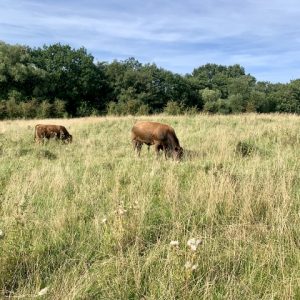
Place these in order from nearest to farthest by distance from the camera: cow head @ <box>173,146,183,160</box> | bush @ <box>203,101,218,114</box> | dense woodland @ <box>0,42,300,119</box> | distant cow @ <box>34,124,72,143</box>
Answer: cow head @ <box>173,146,183,160</box> < distant cow @ <box>34,124,72,143</box> < dense woodland @ <box>0,42,300,119</box> < bush @ <box>203,101,218,114</box>

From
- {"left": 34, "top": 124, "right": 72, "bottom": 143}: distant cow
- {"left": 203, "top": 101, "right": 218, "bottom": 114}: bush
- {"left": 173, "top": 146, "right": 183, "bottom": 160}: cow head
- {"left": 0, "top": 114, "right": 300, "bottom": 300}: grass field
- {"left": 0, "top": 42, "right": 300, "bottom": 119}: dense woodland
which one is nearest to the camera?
{"left": 0, "top": 114, "right": 300, "bottom": 300}: grass field

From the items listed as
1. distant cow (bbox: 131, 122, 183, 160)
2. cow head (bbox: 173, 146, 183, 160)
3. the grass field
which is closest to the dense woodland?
distant cow (bbox: 131, 122, 183, 160)

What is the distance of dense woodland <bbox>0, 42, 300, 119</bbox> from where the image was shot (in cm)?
5206

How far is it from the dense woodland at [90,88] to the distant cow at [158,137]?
102ft

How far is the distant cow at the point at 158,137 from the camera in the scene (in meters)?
10.9

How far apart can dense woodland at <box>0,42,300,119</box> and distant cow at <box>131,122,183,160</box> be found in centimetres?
3094

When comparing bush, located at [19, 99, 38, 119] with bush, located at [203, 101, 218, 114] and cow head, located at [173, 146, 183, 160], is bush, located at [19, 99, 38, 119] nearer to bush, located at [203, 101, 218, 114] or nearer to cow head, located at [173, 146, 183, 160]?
bush, located at [203, 101, 218, 114]

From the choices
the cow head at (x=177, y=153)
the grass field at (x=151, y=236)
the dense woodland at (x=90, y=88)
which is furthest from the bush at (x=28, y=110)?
the grass field at (x=151, y=236)

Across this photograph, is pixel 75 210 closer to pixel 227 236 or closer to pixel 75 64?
pixel 227 236

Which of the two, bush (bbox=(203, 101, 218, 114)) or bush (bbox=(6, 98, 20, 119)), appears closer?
bush (bbox=(6, 98, 20, 119))

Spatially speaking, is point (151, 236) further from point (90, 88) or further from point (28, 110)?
point (90, 88)

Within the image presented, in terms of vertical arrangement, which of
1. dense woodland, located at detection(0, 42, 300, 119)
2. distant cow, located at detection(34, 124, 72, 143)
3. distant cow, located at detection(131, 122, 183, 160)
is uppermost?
dense woodland, located at detection(0, 42, 300, 119)

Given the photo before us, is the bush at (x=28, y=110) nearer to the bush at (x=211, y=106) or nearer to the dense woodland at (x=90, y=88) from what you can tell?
the dense woodland at (x=90, y=88)

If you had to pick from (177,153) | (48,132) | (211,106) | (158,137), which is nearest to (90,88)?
(211,106)
